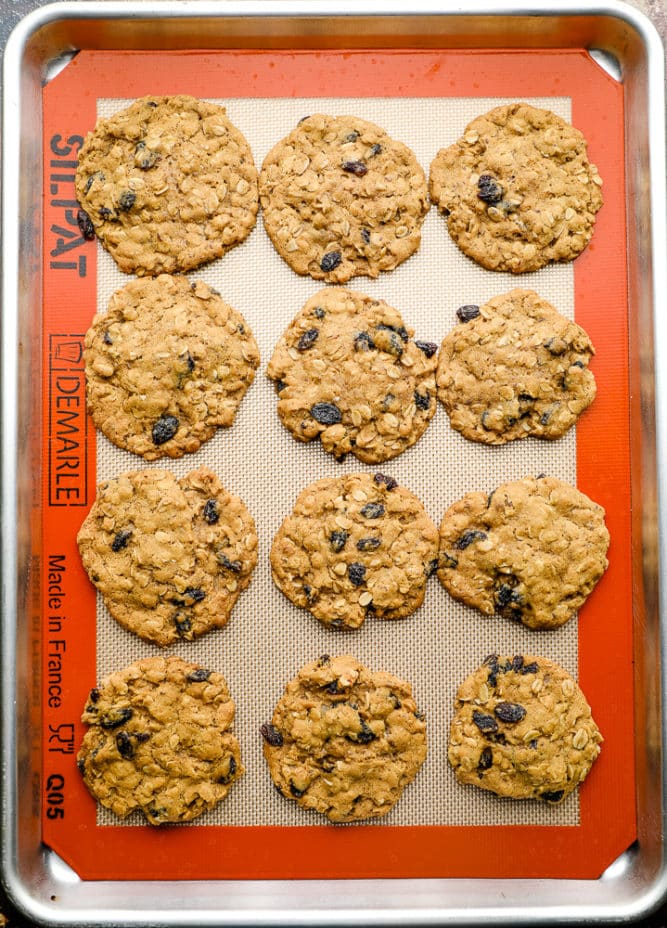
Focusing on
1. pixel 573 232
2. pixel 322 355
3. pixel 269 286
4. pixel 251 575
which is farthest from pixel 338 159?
pixel 251 575

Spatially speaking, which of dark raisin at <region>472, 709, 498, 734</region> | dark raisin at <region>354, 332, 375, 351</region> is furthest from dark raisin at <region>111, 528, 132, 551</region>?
dark raisin at <region>472, 709, 498, 734</region>

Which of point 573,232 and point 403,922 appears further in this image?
point 573,232

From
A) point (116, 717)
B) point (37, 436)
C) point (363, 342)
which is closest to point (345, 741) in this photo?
point (116, 717)

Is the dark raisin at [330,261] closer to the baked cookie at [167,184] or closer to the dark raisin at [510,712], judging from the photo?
the baked cookie at [167,184]

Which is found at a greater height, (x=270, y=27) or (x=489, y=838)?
(x=270, y=27)

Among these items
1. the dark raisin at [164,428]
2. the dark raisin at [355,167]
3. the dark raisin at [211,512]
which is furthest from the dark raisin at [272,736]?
the dark raisin at [355,167]

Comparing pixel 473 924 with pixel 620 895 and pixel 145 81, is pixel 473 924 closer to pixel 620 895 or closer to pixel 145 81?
pixel 620 895

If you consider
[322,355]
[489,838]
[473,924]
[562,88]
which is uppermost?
[562,88]
